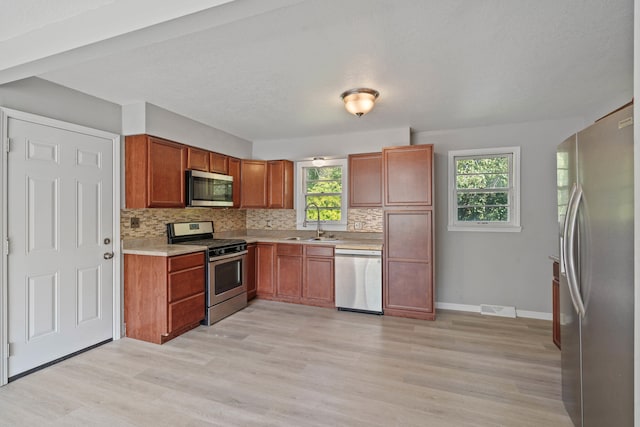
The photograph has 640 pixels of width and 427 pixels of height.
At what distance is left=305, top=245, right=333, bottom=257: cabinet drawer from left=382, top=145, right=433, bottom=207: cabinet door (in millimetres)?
968

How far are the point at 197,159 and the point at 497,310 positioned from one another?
4.21 m

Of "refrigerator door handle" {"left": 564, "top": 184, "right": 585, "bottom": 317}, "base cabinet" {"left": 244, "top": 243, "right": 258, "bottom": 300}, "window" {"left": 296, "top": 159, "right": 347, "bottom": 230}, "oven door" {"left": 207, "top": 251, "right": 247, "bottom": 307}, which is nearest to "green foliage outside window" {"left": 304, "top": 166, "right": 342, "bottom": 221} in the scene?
"window" {"left": 296, "top": 159, "right": 347, "bottom": 230}

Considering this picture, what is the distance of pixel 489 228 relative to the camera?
13.4ft

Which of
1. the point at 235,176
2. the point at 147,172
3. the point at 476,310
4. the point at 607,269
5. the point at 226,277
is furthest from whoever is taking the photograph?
the point at 235,176

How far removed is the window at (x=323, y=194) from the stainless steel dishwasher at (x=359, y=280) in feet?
2.56

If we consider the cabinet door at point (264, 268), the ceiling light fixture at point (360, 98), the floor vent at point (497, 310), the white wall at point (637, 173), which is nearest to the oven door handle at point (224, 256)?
the cabinet door at point (264, 268)

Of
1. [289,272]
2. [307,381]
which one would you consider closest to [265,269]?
[289,272]

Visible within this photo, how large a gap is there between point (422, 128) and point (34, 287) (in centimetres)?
437

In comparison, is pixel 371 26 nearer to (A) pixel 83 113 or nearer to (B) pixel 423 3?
(B) pixel 423 3

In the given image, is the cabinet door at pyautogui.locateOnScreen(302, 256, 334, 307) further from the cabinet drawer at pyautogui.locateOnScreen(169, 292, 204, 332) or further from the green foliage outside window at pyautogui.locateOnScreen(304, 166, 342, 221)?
the cabinet drawer at pyautogui.locateOnScreen(169, 292, 204, 332)

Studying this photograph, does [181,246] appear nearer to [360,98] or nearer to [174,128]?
[174,128]

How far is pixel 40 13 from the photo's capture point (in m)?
1.72

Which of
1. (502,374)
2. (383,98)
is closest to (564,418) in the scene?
(502,374)

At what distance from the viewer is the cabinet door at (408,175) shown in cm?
379
